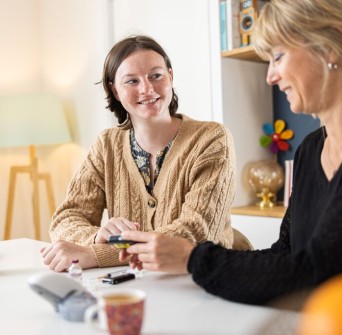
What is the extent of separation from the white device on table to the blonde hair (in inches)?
26.8

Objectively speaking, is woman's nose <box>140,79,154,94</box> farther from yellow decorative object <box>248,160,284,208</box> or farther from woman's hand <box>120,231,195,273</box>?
yellow decorative object <box>248,160,284,208</box>

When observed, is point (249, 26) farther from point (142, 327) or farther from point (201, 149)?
point (142, 327)

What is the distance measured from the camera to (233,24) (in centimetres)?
265

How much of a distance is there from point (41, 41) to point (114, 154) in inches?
88.5

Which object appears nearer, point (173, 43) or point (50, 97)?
point (173, 43)

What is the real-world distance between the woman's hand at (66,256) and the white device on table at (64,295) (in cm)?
34

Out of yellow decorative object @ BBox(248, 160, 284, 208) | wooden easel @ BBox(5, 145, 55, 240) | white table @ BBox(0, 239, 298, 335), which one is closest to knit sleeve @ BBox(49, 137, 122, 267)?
white table @ BBox(0, 239, 298, 335)

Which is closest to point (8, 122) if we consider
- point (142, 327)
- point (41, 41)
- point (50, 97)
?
point (50, 97)

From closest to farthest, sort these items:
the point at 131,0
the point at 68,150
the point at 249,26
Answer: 1. the point at 249,26
2. the point at 131,0
3. the point at 68,150

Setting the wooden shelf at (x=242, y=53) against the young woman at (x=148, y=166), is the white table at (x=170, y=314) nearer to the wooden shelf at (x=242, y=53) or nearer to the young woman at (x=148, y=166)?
the young woman at (x=148, y=166)

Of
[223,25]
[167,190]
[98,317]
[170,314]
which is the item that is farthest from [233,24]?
[98,317]

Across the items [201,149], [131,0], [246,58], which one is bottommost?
[201,149]

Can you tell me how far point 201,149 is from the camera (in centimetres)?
174

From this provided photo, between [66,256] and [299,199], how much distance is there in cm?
62
